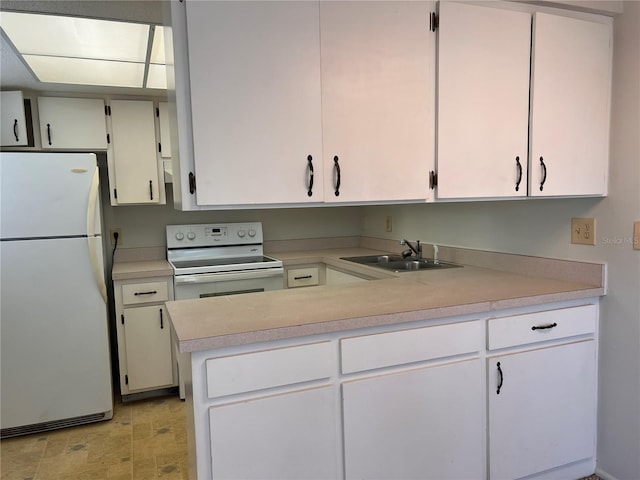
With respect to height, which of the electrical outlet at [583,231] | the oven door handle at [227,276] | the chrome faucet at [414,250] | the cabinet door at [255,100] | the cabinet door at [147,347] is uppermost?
the cabinet door at [255,100]

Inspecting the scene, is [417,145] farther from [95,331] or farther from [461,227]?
[95,331]

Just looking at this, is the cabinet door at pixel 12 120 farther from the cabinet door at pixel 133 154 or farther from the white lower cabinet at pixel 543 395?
the white lower cabinet at pixel 543 395

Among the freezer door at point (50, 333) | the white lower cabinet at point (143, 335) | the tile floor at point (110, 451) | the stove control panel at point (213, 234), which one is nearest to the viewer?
the tile floor at point (110, 451)

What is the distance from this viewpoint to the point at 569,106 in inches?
73.6

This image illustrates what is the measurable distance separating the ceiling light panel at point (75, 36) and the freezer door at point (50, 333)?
103cm

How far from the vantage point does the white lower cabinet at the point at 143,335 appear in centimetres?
290

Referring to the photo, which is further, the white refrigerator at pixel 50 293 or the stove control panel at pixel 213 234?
the stove control panel at pixel 213 234

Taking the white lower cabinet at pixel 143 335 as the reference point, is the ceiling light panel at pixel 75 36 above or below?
above

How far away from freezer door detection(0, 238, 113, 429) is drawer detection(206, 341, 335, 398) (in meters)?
1.66

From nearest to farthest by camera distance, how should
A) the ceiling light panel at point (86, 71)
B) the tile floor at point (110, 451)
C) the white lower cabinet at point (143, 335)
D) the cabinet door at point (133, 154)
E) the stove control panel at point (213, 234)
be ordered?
the tile floor at point (110, 451) → the ceiling light panel at point (86, 71) → the white lower cabinet at point (143, 335) → the cabinet door at point (133, 154) → the stove control panel at point (213, 234)

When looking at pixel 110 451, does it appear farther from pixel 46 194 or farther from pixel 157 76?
pixel 157 76

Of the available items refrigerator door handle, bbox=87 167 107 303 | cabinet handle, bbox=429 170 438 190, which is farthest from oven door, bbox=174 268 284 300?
cabinet handle, bbox=429 170 438 190

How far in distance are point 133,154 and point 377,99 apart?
7.00 ft

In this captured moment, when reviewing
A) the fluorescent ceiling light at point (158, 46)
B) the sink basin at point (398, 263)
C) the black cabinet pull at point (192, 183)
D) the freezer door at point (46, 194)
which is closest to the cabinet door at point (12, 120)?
the freezer door at point (46, 194)
